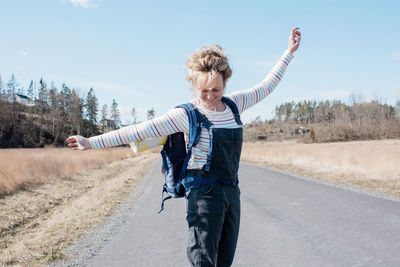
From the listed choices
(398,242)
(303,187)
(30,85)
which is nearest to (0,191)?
(303,187)

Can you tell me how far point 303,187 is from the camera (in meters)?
9.06

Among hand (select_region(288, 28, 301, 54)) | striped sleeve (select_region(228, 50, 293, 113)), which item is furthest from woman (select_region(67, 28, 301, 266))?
hand (select_region(288, 28, 301, 54))

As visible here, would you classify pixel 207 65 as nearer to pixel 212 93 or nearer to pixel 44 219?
pixel 212 93

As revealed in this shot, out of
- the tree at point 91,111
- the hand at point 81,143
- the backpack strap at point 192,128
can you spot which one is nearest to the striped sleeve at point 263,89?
the backpack strap at point 192,128

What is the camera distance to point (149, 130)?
1596 millimetres

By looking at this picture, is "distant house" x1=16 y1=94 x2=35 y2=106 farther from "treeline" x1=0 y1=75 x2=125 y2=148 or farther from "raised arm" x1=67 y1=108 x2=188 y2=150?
"raised arm" x1=67 y1=108 x2=188 y2=150

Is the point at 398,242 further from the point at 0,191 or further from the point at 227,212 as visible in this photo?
the point at 0,191

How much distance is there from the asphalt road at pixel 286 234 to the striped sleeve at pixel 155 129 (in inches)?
90.1

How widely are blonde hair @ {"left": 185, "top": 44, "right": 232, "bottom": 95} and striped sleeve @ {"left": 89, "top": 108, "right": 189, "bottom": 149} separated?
200mm

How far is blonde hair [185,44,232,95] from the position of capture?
1.57 meters

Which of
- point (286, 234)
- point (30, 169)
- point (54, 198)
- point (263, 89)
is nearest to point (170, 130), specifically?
point (263, 89)

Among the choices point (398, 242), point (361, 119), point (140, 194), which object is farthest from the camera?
point (361, 119)

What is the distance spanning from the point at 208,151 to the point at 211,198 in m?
0.25

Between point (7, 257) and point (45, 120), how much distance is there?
226 feet
